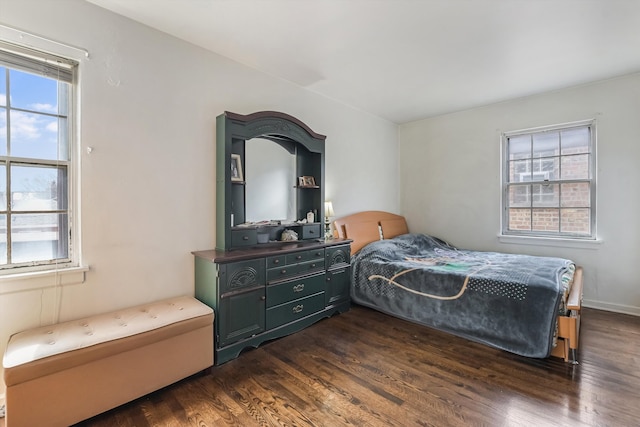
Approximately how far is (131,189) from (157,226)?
338mm

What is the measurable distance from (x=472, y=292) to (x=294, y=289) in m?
1.60

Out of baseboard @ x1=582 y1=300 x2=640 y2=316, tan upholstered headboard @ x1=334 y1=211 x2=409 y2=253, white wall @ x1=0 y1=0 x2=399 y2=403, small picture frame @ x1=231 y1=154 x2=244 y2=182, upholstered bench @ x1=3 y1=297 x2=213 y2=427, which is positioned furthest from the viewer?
tan upholstered headboard @ x1=334 y1=211 x2=409 y2=253

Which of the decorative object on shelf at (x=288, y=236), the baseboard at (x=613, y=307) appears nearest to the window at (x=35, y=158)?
the decorative object on shelf at (x=288, y=236)

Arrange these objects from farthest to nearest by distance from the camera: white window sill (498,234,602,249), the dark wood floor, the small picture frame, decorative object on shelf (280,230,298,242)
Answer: white window sill (498,234,602,249), decorative object on shelf (280,230,298,242), the small picture frame, the dark wood floor

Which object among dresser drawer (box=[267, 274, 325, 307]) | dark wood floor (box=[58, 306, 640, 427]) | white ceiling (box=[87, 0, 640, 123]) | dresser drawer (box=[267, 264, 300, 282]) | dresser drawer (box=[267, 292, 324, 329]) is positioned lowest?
dark wood floor (box=[58, 306, 640, 427])

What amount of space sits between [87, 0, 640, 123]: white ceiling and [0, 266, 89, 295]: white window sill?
185cm

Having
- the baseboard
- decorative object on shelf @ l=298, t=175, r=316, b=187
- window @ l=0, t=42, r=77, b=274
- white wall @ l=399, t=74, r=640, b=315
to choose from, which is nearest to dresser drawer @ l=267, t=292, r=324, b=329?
decorative object on shelf @ l=298, t=175, r=316, b=187

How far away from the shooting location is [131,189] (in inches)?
89.3

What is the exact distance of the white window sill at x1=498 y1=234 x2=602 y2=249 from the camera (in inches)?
141

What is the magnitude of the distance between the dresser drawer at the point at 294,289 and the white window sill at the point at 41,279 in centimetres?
135

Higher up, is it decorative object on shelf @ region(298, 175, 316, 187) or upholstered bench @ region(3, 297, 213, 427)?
decorative object on shelf @ region(298, 175, 316, 187)

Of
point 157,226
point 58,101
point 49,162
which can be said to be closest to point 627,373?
point 157,226

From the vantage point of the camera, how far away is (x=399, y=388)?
2.01 m

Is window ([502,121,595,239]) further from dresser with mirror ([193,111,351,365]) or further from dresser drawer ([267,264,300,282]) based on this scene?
dresser drawer ([267,264,300,282])
